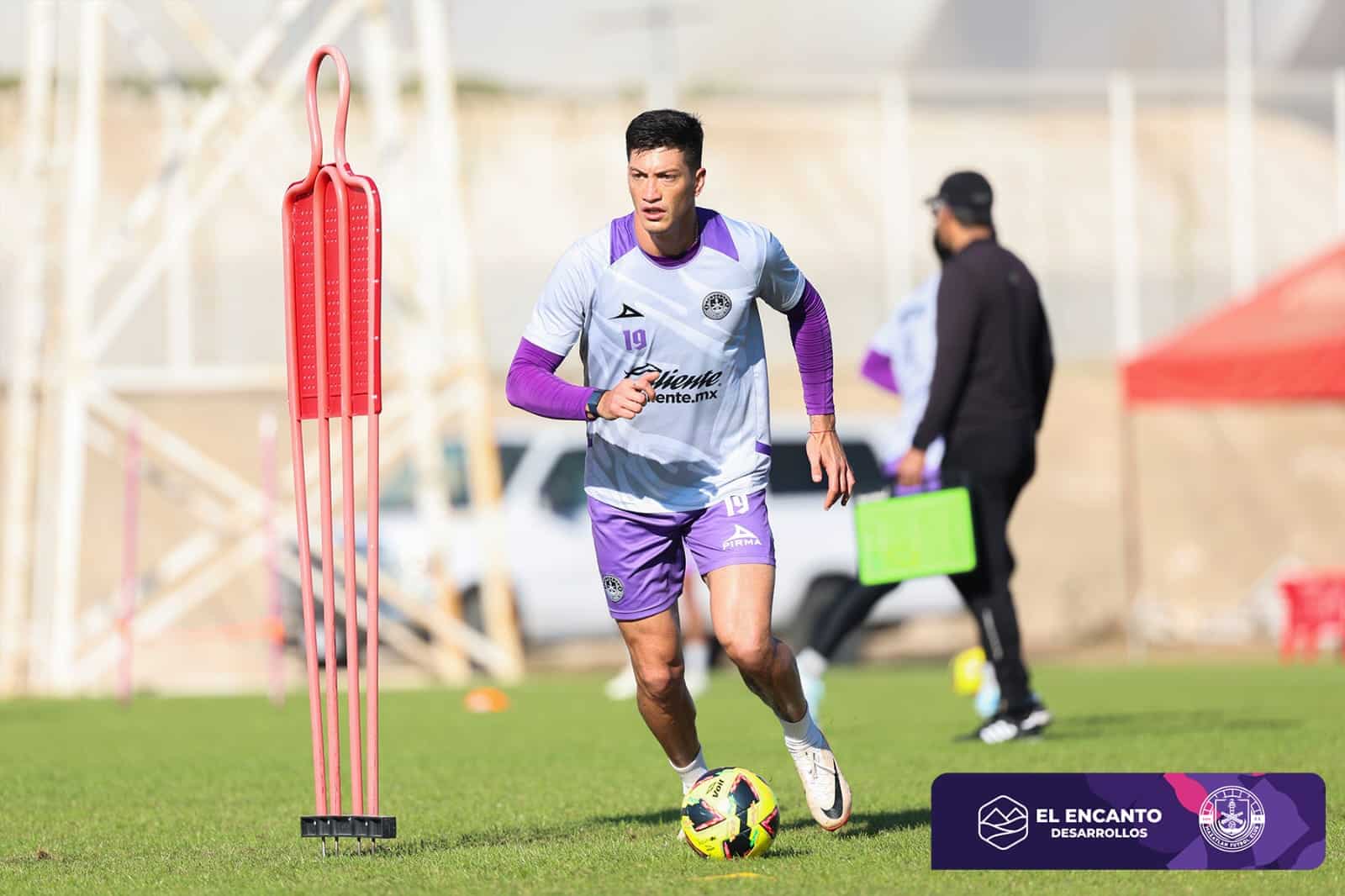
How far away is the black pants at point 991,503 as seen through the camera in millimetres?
8398

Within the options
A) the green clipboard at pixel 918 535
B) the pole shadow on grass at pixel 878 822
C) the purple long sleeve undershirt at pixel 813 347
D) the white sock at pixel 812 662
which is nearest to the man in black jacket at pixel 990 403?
the green clipboard at pixel 918 535

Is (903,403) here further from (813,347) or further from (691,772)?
(691,772)

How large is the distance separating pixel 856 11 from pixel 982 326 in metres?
15.0

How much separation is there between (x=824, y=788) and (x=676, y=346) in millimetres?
1273

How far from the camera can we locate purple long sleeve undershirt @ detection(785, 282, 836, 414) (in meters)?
5.77

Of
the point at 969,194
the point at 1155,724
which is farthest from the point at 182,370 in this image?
the point at 1155,724

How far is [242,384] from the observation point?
1616 cm

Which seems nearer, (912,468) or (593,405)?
(593,405)

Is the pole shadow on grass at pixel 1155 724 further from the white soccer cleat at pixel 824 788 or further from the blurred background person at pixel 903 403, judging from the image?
the white soccer cleat at pixel 824 788

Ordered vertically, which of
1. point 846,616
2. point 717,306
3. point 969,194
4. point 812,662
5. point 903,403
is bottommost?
point 812,662

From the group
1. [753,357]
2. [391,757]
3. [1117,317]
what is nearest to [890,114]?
[1117,317]

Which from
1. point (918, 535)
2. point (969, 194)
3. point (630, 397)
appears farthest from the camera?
point (969, 194)

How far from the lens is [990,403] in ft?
27.6

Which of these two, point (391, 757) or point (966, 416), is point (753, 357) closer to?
point (966, 416)
